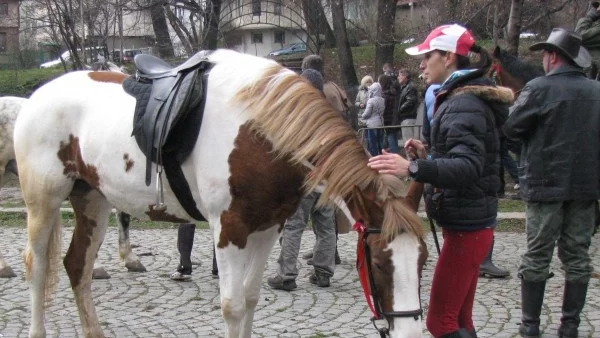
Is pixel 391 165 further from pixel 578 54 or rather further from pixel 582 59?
pixel 582 59

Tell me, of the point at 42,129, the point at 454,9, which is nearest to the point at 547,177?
the point at 42,129

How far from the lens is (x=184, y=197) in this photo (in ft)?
14.2

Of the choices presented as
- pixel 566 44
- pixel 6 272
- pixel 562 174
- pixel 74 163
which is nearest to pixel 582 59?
pixel 566 44

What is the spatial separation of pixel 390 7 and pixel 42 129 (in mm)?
17644

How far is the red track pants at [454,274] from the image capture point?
379 cm

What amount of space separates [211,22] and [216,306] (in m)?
9.44

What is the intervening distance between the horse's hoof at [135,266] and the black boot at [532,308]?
376 centimetres

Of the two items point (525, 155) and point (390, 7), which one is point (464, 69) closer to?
Result: point (525, 155)

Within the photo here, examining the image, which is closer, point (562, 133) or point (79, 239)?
point (562, 133)

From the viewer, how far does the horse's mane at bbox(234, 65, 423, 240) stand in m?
3.45

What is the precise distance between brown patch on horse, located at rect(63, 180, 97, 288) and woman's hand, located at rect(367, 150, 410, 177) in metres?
2.53

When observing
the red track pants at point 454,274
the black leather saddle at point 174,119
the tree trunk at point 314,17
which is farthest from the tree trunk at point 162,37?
the red track pants at point 454,274

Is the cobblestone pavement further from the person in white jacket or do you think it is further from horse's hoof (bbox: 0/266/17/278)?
the person in white jacket

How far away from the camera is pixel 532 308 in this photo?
16.8ft
